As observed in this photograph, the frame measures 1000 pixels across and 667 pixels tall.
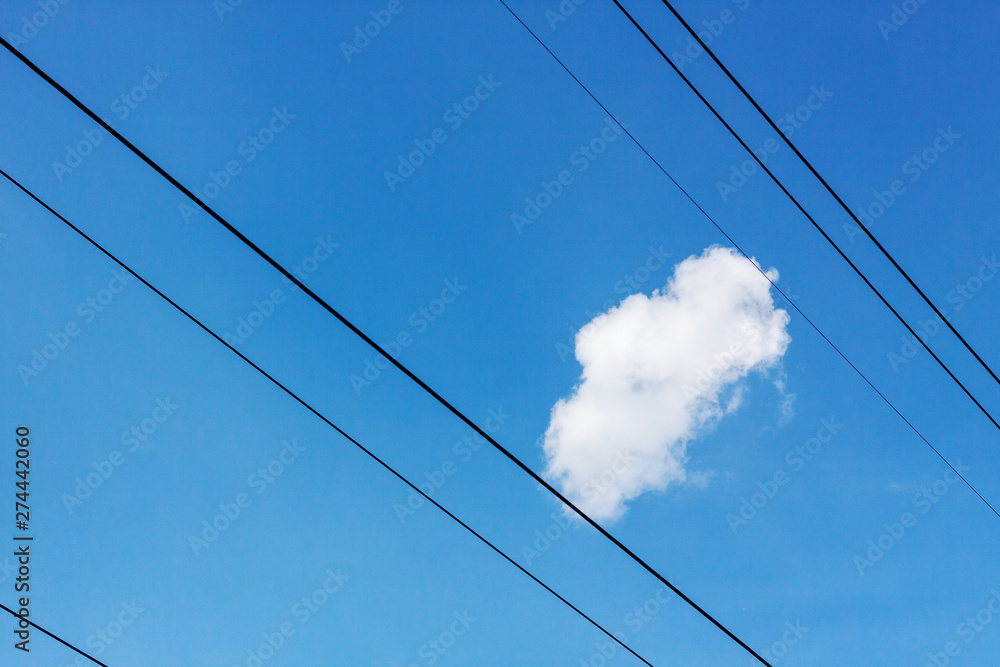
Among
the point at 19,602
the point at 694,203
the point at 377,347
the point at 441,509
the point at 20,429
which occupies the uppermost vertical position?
the point at 694,203

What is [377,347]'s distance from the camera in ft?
Answer: 17.7

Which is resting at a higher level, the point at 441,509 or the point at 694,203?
the point at 694,203

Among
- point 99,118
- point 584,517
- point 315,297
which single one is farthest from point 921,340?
point 99,118

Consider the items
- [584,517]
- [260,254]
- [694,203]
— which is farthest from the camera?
[694,203]

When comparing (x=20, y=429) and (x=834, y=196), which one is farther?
(x=20, y=429)

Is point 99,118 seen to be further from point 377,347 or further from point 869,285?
point 869,285

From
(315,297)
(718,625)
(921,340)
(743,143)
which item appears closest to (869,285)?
(921,340)

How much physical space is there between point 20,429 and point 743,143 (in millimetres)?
10451

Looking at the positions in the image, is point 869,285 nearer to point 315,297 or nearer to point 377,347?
point 377,347

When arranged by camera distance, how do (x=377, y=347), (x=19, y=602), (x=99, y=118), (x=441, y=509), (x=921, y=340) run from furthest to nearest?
1. (x=19, y=602)
2. (x=921, y=340)
3. (x=441, y=509)
4. (x=377, y=347)
5. (x=99, y=118)

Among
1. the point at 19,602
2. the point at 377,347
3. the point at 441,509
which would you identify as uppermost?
the point at 377,347

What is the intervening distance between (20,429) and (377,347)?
7.10 metres

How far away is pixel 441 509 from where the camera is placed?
629cm

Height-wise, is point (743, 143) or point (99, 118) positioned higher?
point (743, 143)
